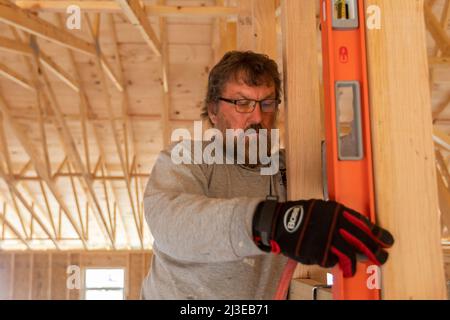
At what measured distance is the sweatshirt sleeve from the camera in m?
1.19

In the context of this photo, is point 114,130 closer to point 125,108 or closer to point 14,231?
point 125,108

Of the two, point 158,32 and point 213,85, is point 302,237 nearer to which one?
point 213,85

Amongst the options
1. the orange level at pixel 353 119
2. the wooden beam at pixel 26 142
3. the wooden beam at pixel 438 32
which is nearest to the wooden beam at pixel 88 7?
the wooden beam at pixel 438 32

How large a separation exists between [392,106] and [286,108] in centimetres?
62

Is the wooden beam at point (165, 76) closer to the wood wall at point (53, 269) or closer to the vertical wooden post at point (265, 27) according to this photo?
the vertical wooden post at point (265, 27)

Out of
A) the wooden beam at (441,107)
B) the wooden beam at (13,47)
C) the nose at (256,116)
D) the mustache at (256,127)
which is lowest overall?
the mustache at (256,127)

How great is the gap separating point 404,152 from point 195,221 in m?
0.49

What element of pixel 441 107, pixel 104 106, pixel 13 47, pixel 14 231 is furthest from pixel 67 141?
pixel 441 107

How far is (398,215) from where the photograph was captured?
43.3 inches

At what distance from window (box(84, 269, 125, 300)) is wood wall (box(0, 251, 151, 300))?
0.13 meters

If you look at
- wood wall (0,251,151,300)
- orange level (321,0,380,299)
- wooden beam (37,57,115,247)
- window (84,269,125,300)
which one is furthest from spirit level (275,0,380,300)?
window (84,269,125,300)

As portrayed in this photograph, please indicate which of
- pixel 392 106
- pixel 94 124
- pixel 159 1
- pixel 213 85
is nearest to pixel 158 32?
pixel 159 1

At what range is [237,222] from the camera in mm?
1185

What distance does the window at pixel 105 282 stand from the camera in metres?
10.4
